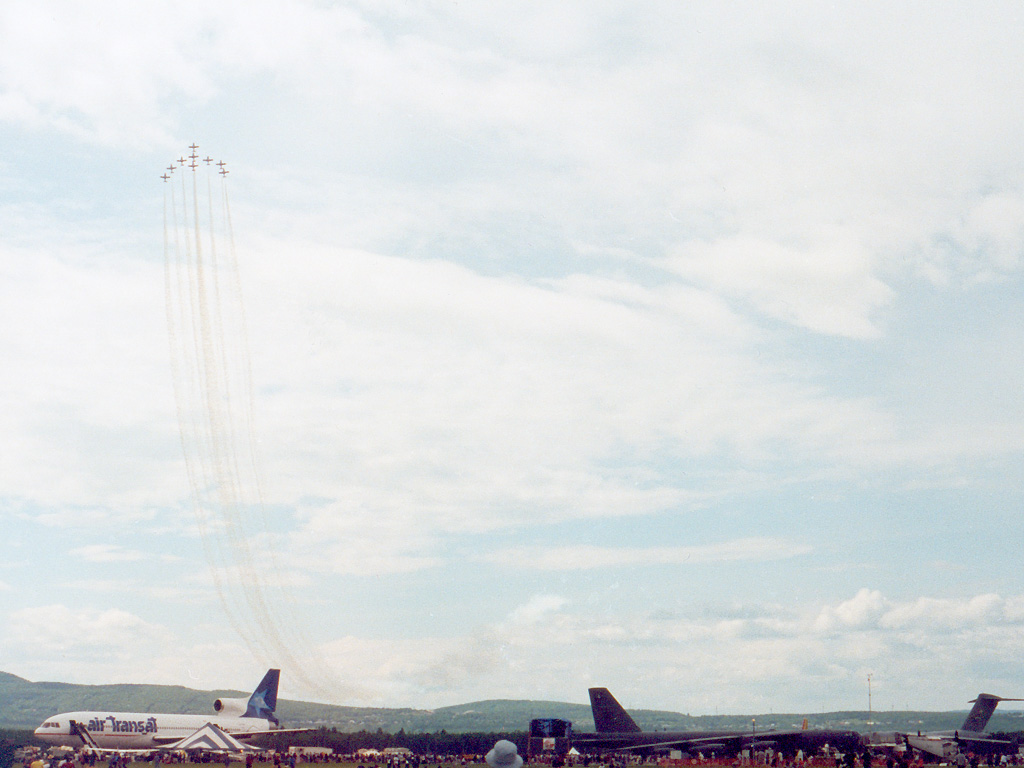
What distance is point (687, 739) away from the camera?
83.1m

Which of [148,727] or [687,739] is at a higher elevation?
[148,727]

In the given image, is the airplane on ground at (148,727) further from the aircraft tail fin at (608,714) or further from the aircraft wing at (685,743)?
the aircraft wing at (685,743)

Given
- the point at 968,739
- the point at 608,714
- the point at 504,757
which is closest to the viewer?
the point at 504,757

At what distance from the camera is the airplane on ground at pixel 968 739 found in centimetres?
7594

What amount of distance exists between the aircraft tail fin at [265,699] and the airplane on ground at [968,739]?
61.6m

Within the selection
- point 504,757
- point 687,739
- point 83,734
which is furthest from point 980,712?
point 83,734

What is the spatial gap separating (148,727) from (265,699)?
16.1m

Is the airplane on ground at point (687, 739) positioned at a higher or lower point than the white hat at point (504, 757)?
lower

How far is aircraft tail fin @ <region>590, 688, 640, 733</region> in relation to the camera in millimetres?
87812

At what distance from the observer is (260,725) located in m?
97.4

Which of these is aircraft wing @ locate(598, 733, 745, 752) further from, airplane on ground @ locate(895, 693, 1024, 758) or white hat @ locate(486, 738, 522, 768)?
white hat @ locate(486, 738, 522, 768)

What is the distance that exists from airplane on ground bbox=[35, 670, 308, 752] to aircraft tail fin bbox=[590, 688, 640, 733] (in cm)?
2682

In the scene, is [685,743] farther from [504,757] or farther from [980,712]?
[504,757]

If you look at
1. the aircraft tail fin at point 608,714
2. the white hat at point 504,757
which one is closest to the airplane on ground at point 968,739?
the aircraft tail fin at point 608,714
